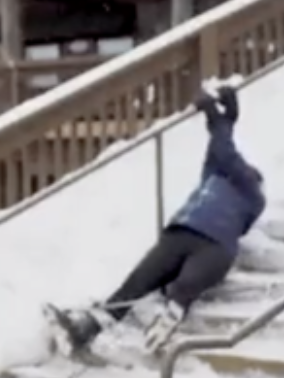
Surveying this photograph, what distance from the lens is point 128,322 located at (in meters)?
7.94

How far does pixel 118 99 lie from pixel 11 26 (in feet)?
29.4

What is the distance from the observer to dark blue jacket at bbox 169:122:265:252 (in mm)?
7836

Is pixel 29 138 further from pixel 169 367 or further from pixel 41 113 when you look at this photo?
pixel 169 367

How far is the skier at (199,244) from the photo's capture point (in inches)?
304

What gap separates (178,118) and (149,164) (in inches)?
13.1

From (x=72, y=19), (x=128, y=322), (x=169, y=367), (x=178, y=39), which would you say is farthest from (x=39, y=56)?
(x=169, y=367)

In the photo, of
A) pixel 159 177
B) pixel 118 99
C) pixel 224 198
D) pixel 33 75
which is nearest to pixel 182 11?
pixel 33 75

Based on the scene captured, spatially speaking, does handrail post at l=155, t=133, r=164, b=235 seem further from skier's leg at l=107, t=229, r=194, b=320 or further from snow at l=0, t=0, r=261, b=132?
skier's leg at l=107, t=229, r=194, b=320

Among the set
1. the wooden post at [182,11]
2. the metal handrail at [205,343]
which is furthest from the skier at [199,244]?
the wooden post at [182,11]

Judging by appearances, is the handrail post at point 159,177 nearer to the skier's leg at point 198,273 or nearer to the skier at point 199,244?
the skier at point 199,244

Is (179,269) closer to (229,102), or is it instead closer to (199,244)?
(199,244)

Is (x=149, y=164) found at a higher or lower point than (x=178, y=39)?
lower

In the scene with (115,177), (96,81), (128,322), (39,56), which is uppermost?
(96,81)

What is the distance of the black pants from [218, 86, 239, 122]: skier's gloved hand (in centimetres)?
76
